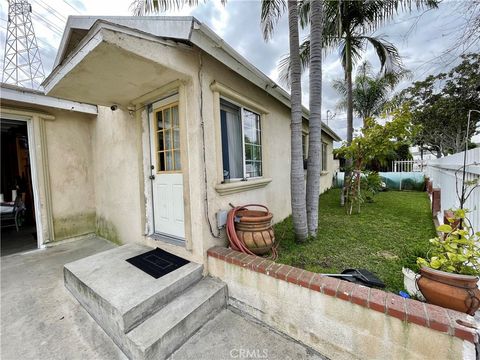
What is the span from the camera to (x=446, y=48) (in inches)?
96.9

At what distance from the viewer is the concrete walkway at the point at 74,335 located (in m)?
2.05

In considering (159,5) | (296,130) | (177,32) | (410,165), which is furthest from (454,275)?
(410,165)

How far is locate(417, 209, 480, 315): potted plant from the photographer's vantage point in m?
1.65

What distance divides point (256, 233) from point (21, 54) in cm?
1476

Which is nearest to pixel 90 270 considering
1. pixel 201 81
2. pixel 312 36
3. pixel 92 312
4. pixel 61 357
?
pixel 92 312

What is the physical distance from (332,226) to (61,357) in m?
4.73

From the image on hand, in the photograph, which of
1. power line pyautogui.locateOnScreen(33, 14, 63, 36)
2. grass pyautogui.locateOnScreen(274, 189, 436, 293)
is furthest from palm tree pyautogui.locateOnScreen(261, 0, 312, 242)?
power line pyautogui.locateOnScreen(33, 14, 63, 36)

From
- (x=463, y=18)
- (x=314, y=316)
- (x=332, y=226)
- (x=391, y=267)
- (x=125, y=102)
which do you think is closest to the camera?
(x=314, y=316)

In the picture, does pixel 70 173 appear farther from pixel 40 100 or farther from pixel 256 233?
pixel 256 233

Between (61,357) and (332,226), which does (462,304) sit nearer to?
(332,226)

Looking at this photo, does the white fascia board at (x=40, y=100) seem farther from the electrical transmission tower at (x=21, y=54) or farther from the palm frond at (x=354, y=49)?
the palm frond at (x=354, y=49)

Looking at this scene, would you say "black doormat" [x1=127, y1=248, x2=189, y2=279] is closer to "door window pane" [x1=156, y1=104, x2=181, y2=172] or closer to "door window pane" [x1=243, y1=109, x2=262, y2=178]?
"door window pane" [x1=156, y1=104, x2=181, y2=172]

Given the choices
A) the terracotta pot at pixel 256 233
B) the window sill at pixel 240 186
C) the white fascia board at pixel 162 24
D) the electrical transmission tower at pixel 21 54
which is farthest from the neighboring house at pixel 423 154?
the electrical transmission tower at pixel 21 54

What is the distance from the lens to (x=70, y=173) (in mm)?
4922
